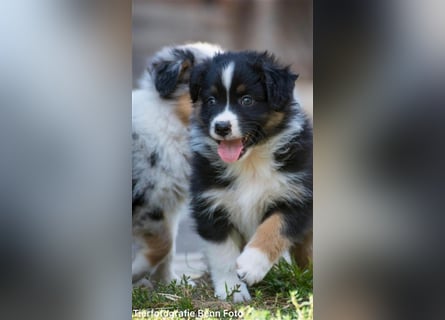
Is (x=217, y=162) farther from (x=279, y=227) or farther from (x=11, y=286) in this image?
(x=11, y=286)

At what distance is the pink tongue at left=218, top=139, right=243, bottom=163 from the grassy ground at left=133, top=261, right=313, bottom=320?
A: 607 millimetres

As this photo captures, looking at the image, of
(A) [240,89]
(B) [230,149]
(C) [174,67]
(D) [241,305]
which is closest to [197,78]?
(C) [174,67]

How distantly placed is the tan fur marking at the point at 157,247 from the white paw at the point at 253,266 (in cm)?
41

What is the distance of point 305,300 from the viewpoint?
8.98ft

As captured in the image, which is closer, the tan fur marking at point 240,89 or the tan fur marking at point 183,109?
the tan fur marking at point 240,89

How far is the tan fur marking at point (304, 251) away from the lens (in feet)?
9.01

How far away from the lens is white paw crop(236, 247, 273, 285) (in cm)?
267

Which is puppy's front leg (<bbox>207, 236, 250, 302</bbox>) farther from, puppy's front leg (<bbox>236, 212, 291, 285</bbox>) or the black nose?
the black nose

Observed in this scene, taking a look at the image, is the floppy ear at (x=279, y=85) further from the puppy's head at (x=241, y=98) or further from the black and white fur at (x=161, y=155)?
the black and white fur at (x=161, y=155)

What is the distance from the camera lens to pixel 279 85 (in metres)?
2.64

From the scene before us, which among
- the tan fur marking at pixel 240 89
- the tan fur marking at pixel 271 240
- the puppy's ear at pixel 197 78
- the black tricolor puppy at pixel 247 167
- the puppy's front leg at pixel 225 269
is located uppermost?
the puppy's ear at pixel 197 78

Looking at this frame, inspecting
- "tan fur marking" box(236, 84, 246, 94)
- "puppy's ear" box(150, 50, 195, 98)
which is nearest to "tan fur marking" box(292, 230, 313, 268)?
"tan fur marking" box(236, 84, 246, 94)

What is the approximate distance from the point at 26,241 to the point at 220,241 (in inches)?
41.5

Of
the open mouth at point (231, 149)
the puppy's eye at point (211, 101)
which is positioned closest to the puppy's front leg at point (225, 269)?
the open mouth at point (231, 149)
